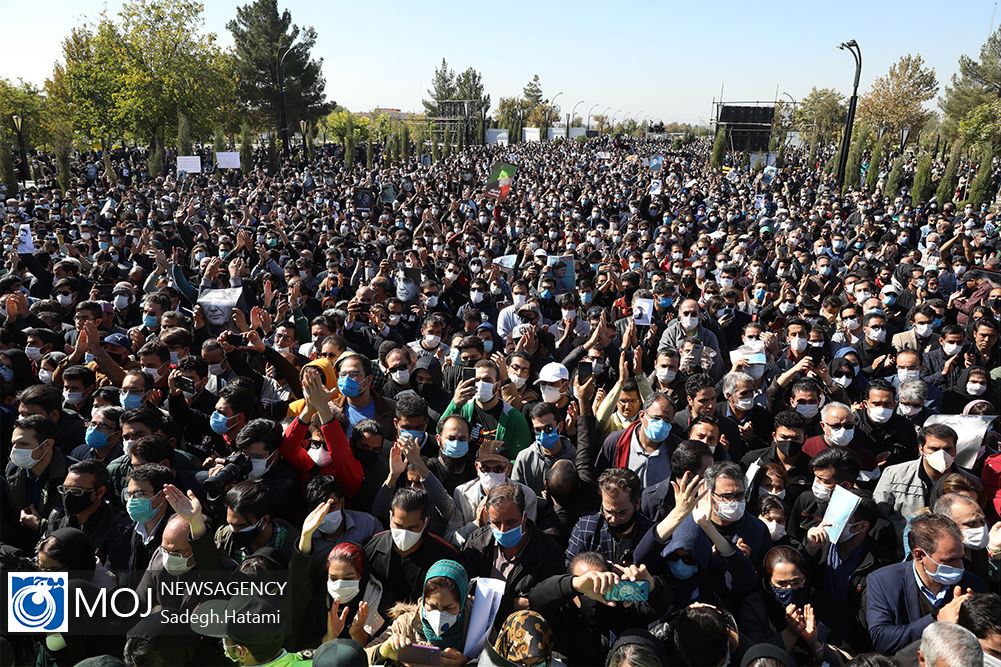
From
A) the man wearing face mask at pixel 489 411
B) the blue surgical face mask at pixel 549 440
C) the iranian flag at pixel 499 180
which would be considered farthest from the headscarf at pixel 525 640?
the iranian flag at pixel 499 180

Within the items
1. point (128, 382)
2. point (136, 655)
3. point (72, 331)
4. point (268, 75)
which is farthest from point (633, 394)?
point (268, 75)

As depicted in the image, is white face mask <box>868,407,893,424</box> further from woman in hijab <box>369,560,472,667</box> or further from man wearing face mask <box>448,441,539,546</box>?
woman in hijab <box>369,560,472,667</box>

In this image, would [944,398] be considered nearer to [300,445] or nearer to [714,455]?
[714,455]

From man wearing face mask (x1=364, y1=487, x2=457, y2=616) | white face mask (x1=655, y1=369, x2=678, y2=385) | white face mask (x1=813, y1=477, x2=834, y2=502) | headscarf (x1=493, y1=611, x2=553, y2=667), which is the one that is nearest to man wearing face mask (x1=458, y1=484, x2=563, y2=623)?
man wearing face mask (x1=364, y1=487, x2=457, y2=616)

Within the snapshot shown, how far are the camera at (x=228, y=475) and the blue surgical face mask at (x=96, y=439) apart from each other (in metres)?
1.22

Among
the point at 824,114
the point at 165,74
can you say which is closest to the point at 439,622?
the point at 165,74

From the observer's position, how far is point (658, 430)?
13.9ft

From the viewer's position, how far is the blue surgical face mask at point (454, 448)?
4219 millimetres

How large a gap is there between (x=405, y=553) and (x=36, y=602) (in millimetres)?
1908

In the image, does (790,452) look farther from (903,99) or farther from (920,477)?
(903,99)

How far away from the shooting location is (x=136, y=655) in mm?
2752

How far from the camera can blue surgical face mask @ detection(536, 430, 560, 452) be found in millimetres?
4266

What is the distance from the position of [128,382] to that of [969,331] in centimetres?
801

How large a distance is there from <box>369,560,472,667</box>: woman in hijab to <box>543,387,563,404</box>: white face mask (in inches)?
87.0
